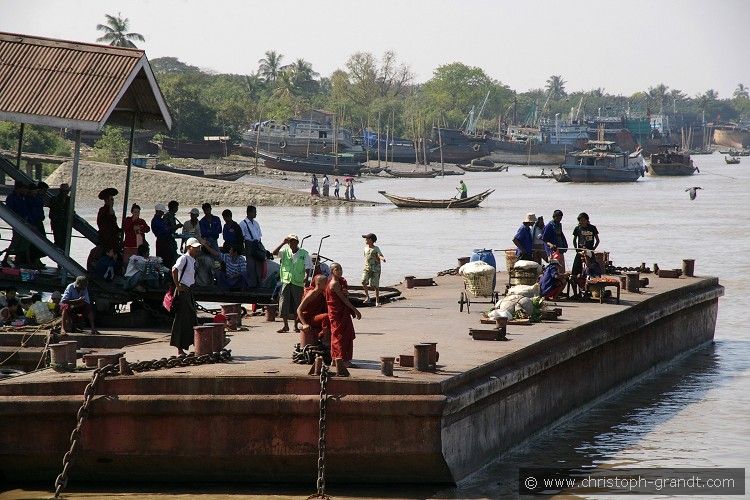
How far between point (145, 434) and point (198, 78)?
478 feet

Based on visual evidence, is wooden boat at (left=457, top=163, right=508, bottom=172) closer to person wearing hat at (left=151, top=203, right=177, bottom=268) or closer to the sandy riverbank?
the sandy riverbank

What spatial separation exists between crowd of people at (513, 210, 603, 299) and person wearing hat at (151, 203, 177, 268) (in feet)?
17.6

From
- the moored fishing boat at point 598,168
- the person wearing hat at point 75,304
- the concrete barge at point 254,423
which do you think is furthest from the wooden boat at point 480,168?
the concrete barge at point 254,423

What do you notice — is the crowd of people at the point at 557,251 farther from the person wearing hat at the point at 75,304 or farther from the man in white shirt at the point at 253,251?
the person wearing hat at the point at 75,304

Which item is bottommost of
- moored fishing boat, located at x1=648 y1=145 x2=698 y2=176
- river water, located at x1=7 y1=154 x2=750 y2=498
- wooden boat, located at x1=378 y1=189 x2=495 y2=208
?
river water, located at x1=7 y1=154 x2=750 y2=498

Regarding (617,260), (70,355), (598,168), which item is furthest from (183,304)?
(598,168)

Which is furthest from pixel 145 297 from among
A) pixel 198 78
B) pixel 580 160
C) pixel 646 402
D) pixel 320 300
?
pixel 198 78

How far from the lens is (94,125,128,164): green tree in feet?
246

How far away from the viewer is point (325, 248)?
4231cm

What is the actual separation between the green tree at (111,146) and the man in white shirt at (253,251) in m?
56.9

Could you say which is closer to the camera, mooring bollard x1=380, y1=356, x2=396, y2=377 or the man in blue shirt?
mooring bollard x1=380, y1=356, x2=396, y2=377

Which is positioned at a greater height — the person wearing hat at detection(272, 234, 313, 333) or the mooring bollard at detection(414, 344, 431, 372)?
the person wearing hat at detection(272, 234, 313, 333)

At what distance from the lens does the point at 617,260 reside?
1556 inches

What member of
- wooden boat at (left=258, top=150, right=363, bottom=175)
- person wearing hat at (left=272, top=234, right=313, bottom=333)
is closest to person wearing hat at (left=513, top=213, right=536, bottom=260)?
person wearing hat at (left=272, top=234, right=313, bottom=333)
